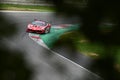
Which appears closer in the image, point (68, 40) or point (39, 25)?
point (68, 40)

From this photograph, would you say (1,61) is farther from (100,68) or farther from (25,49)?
(100,68)

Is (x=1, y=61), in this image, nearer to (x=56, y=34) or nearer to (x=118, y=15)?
(x=56, y=34)

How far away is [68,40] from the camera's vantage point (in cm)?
59

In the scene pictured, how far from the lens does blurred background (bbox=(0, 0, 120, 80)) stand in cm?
55

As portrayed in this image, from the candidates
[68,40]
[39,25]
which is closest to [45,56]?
[68,40]

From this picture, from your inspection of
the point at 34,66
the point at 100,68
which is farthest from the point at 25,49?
the point at 100,68

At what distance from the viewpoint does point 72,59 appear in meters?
0.61

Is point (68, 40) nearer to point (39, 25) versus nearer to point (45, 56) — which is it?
point (45, 56)

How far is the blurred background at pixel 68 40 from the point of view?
55cm

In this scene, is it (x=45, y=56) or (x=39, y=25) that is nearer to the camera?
(x=45, y=56)

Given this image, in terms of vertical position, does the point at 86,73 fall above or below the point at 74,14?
below

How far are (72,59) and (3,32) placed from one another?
0.46 feet

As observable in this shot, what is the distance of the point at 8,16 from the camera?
0.57 metres

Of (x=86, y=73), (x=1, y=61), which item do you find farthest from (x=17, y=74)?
(x=86, y=73)
